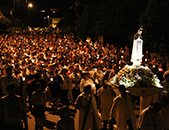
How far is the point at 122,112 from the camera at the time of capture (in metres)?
7.48

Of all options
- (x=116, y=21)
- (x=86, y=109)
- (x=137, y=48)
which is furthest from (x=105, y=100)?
(x=116, y=21)

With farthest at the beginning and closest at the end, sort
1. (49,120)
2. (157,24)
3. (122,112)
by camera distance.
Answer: (157,24) < (49,120) < (122,112)

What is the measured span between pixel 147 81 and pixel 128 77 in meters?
0.63

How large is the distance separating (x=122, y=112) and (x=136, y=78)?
11.8ft

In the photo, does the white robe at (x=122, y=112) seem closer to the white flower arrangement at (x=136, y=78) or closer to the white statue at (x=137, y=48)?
the white flower arrangement at (x=136, y=78)

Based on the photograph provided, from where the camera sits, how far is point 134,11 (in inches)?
1155

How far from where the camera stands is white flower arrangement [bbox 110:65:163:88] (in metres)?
10.8

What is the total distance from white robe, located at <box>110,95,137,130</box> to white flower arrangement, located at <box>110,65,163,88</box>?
10.5 feet

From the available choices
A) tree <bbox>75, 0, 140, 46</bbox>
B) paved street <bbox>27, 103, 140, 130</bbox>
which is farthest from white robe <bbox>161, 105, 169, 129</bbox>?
tree <bbox>75, 0, 140, 46</bbox>

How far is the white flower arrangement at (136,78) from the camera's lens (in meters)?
10.8

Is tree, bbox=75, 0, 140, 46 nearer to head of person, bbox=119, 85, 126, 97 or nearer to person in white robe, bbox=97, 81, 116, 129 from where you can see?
person in white robe, bbox=97, 81, 116, 129

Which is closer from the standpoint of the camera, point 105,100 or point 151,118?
Result: point 151,118

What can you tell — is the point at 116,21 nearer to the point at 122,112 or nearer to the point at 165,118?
the point at 165,118

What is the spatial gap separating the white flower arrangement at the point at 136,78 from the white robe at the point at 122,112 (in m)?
3.19
